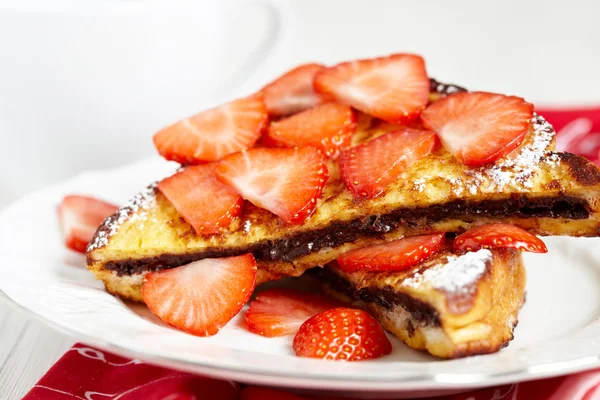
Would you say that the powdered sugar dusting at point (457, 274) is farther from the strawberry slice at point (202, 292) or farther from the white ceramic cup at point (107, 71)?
the white ceramic cup at point (107, 71)

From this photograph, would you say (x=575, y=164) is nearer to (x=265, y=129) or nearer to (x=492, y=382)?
(x=492, y=382)

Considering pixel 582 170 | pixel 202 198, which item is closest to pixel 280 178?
pixel 202 198

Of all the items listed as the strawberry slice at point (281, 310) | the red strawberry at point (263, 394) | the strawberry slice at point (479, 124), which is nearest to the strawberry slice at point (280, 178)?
the strawberry slice at point (281, 310)

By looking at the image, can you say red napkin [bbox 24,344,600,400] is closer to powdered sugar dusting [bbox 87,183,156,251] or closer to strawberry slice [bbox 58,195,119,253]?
powdered sugar dusting [bbox 87,183,156,251]

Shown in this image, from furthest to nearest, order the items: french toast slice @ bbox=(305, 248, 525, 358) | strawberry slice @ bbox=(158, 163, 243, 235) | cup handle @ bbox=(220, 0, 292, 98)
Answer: cup handle @ bbox=(220, 0, 292, 98)
strawberry slice @ bbox=(158, 163, 243, 235)
french toast slice @ bbox=(305, 248, 525, 358)

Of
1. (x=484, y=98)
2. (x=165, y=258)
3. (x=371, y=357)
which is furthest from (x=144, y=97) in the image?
(x=371, y=357)

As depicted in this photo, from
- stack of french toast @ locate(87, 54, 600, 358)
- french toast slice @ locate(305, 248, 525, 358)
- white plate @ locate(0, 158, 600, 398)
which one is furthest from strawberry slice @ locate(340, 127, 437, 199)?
white plate @ locate(0, 158, 600, 398)
